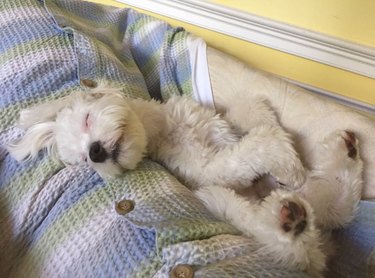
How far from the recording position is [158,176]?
989 mm

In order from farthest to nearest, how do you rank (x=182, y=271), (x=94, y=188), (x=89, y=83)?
(x=89, y=83), (x=94, y=188), (x=182, y=271)

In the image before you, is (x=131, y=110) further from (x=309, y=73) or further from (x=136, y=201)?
(x=309, y=73)

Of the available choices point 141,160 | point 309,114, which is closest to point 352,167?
point 309,114

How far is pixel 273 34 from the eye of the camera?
1387mm

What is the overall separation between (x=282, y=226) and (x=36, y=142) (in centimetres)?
57

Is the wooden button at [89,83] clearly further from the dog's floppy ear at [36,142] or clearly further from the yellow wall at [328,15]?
the yellow wall at [328,15]

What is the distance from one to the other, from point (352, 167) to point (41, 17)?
0.94 meters

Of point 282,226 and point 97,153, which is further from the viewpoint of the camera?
point 97,153

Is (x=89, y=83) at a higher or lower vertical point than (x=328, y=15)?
lower

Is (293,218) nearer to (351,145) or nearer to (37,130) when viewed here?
(351,145)

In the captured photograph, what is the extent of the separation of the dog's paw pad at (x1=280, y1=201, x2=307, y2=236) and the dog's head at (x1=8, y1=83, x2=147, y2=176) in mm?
346

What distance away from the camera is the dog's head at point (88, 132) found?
0.98 metres

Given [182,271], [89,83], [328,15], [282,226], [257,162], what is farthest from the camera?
[328,15]

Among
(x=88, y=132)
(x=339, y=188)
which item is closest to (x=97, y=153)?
(x=88, y=132)
